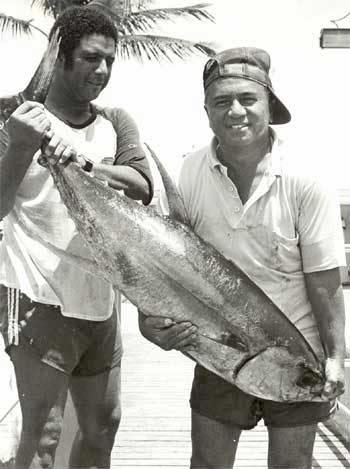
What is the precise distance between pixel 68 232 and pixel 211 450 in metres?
0.91

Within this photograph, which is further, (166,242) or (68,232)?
(68,232)

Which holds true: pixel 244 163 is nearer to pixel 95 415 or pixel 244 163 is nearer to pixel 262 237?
pixel 262 237

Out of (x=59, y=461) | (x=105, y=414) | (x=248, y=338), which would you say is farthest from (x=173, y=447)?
(x=248, y=338)

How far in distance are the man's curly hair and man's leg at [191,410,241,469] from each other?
135 cm

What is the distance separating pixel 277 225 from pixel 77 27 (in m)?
0.98

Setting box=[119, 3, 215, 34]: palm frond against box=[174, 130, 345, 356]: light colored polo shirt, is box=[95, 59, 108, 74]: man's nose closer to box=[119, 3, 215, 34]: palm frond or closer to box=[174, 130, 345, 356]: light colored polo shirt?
box=[174, 130, 345, 356]: light colored polo shirt

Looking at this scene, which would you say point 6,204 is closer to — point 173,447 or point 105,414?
point 105,414

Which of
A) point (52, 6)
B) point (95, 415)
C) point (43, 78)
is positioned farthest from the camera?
point (52, 6)

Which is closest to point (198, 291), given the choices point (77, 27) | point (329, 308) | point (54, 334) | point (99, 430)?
point (329, 308)

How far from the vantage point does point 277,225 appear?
2188 mm

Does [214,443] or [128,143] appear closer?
[214,443]

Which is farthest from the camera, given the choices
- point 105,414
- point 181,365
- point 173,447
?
point 181,365

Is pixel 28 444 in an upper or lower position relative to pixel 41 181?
lower

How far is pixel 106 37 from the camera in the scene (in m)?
2.36
